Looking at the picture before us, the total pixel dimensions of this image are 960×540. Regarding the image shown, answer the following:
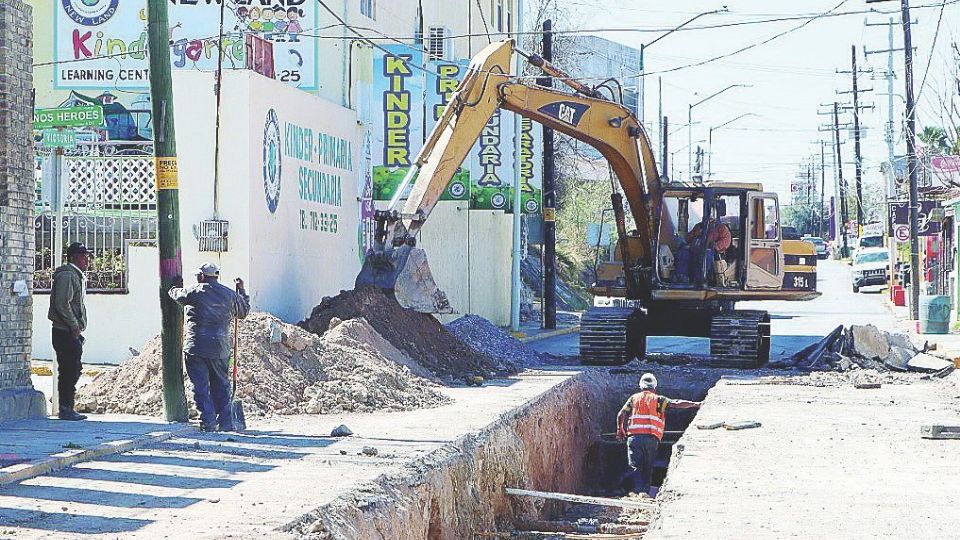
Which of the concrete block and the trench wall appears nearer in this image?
the trench wall

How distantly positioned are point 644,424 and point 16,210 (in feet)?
25.5

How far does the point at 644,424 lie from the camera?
1752 cm

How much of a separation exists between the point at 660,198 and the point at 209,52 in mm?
9043

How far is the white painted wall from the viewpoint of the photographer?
68.2ft

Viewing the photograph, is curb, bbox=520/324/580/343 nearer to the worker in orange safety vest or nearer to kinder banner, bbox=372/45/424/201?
kinder banner, bbox=372/45/424/201

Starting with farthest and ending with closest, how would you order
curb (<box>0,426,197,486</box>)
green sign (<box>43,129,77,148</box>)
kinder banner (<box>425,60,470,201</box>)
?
kinder banner (<box>425,60,470,201</box>) < green sign (<box>43,129,77,148</box>) < curb (<box>0,426,197,486</box>)

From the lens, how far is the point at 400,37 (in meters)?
31.1

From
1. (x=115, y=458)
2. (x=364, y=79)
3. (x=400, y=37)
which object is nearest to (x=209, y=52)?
(x=364, y=79)

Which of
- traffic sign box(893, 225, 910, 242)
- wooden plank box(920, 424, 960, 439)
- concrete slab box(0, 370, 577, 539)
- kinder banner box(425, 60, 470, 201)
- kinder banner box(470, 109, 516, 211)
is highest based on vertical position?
kinder banner box(425, 60, 470, 201)

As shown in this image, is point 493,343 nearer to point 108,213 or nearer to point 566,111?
point 566,111

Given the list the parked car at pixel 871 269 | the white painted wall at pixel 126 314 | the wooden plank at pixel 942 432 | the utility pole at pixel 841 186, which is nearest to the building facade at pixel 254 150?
the white painted wall at pixel 126 314

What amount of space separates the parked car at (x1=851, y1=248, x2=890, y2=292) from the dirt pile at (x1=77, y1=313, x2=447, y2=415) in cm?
4402

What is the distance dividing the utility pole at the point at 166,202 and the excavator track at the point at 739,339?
1179 centimetres

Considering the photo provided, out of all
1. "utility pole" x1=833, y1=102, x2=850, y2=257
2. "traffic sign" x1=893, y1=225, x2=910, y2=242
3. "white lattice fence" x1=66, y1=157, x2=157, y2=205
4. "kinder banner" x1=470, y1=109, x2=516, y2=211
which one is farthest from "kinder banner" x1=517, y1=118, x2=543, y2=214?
"utility pole" x1=833, y1=102, x2=850, y2=257
